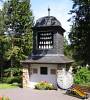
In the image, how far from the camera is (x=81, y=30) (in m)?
33.9

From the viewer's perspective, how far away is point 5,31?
44000mm

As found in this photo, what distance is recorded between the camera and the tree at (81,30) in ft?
108

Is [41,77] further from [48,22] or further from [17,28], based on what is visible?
[17,28]

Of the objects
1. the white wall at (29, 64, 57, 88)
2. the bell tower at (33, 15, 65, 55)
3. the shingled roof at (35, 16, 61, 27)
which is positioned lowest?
the white wall at (29, 64, 57, 88)

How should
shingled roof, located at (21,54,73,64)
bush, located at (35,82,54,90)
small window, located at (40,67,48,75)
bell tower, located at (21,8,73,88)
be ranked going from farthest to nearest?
small window, located at (40,67,48,75)
bell tower, located at (21,8,73,88)
shingled roof, located at (21,54,73,64)
bush, located at (35,82,54,90)

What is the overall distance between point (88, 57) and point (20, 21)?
14742 millimetres

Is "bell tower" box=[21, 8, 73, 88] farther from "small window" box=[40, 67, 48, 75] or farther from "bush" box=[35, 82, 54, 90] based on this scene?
"bush" box=[35, 82, 54, 90]

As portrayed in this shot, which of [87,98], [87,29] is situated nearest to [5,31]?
[87,29]

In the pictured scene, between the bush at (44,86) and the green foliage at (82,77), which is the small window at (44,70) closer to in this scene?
the bush at (44,86)

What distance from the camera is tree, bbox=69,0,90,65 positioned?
32.9 meters

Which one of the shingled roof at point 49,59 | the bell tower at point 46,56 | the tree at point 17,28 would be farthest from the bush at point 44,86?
the tree at point 17,28

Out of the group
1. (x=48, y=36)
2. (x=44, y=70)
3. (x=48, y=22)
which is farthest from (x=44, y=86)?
(x=48, y=22)

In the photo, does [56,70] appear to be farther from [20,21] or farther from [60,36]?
[20,21]

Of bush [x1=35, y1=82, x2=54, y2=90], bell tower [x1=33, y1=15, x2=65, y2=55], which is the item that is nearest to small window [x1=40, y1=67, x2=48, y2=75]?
bush [x1=35, y1=82, x2=54, y2=90]
